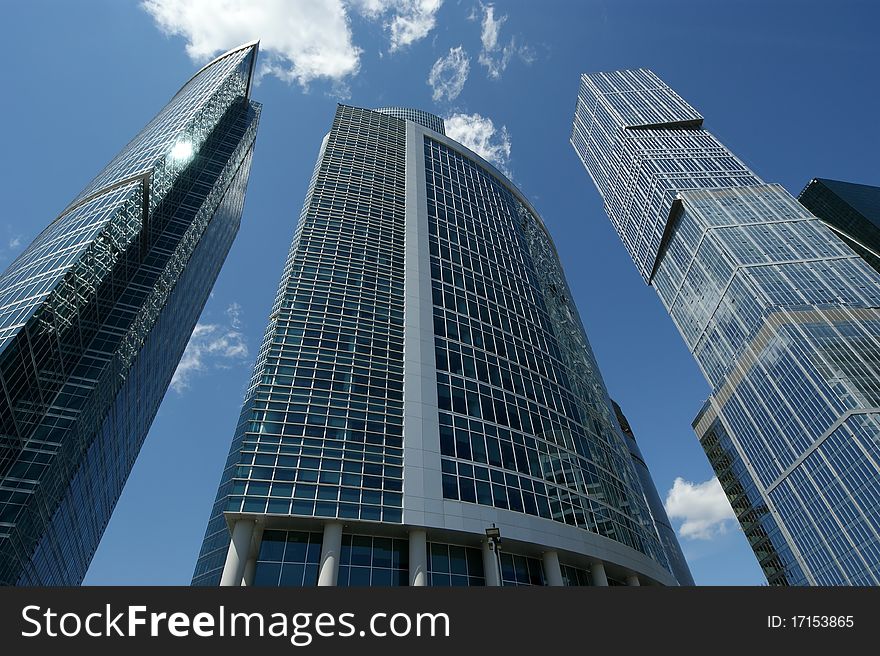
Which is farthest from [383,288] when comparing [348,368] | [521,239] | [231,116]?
[231,116]

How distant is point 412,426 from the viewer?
4278 cm

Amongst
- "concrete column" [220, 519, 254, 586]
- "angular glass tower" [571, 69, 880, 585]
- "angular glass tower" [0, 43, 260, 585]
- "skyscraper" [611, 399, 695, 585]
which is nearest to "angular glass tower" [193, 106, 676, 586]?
"concrete column" [220, 519, 254, 586]

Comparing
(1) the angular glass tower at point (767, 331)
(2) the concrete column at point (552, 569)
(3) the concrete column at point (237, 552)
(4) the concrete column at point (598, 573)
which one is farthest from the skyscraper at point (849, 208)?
(3) the concrete column at point (237, 552)

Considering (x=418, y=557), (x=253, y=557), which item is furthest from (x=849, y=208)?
(x=253, y=557)

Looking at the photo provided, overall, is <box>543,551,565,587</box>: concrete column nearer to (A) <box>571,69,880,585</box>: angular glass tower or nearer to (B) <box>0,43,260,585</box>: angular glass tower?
(B) <box>0,43,260,585</box>: angular glass tower

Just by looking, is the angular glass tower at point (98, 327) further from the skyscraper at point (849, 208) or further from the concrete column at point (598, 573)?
the skyscraper at point (849, 208)

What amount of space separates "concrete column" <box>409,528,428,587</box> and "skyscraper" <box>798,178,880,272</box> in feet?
466

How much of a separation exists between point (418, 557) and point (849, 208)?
16204 cm

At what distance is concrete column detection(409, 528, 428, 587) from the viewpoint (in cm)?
3481

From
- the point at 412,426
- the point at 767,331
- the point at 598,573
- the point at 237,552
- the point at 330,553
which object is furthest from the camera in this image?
the point at 767,331

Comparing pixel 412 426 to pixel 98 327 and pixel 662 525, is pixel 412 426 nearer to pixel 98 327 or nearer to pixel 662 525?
pixel 98 327

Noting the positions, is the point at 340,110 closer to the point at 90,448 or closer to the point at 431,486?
the point at 90,448

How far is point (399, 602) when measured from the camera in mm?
10781

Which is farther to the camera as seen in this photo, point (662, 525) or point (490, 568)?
point (662, 525)
